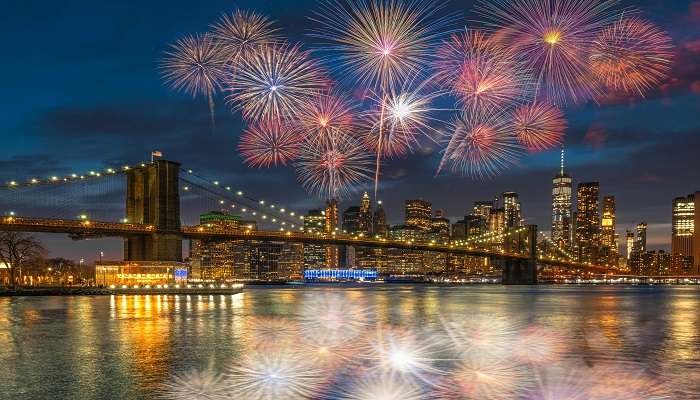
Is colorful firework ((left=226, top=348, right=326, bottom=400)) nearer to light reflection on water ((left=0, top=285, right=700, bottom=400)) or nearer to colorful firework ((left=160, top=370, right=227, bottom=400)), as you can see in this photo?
light reflection on water ((left=0, top=285, right=700, bottom=400))

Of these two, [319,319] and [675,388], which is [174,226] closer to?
[319,319]

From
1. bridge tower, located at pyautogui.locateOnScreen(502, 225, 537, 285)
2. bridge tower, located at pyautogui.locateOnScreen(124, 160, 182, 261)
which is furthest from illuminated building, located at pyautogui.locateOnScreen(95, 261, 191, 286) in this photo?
bridge tower, located at pyautogui.locateOnScreen(502, 225, 537, 285)

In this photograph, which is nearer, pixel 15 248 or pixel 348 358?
pixel 348 358

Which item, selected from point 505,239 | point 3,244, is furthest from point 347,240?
point 505,239

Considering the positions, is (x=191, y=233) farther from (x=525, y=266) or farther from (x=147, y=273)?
(x=525, y=266)

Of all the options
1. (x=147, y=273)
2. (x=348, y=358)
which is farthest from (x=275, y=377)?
(x=147, y=273)

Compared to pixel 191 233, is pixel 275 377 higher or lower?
lower

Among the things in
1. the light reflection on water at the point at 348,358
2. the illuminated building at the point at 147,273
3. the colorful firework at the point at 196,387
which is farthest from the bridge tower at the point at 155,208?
the colorful firework at the point at 196,387
